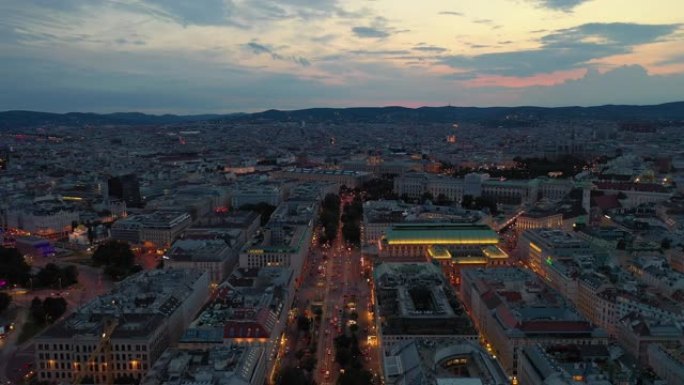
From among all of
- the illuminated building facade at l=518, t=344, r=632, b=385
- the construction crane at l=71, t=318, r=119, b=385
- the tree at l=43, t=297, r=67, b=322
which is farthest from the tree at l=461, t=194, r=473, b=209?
the construction crane at l=71, t=318, r=119, b=385

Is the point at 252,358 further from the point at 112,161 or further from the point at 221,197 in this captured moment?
the point at 112,161

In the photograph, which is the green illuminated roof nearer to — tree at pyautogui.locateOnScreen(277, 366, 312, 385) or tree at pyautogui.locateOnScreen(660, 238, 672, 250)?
tree at pyautogui.locateOnScreen(660, 238, 672, 250)

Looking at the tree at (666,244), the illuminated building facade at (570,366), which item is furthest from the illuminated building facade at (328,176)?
the illuminated building facade at (570,366)

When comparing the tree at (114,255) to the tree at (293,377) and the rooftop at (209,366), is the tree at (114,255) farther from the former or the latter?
the tree at (293,377)

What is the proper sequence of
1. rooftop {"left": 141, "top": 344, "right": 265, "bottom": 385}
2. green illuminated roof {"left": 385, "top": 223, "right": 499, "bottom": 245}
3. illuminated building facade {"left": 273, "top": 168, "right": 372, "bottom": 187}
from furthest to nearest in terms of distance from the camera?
illuminated building facade {"left": 273, "top": 168, "right": 372, "bottom": 187}
green illuminated roof {"left": 385, "top": 223, "right": 499, "bottom": 245}
rooftop {"left": 141, "top": 344, "right": 265, "bottom": 385}

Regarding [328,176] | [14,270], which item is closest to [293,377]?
[14,270]
